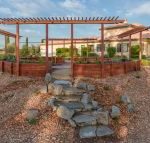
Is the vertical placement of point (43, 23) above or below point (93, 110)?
above

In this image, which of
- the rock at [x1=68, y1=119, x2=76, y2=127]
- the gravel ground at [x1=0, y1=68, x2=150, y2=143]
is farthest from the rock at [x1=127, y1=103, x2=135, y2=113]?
the rock at [x1=68, y1=119, x2=76, y2=127]

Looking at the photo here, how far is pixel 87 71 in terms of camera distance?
14.6 m

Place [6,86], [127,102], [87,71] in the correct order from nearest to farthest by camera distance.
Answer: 1. [127,102]
2. [6,86]
3. [87,71]

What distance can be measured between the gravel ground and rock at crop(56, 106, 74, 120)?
0.15 meters

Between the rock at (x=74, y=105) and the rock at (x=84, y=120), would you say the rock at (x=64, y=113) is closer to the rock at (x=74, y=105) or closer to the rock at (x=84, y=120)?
the rock at (x=84, y=120)

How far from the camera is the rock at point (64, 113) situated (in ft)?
32.3

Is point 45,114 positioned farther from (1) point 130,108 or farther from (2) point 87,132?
(1) point 130,108

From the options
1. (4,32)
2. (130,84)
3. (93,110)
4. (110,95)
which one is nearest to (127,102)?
(110,95)

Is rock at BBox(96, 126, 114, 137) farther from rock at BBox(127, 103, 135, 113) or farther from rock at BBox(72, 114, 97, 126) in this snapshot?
rock at BBox(127, 103, 135, 113)

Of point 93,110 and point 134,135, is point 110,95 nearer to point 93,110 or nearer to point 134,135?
point 93,110

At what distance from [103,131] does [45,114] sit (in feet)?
6.42

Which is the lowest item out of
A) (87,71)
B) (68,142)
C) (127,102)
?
(68,142)

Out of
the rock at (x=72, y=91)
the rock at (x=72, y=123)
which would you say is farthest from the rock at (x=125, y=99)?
the rock at (x=72, y=123)

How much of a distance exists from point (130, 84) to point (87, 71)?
1.95 metres
